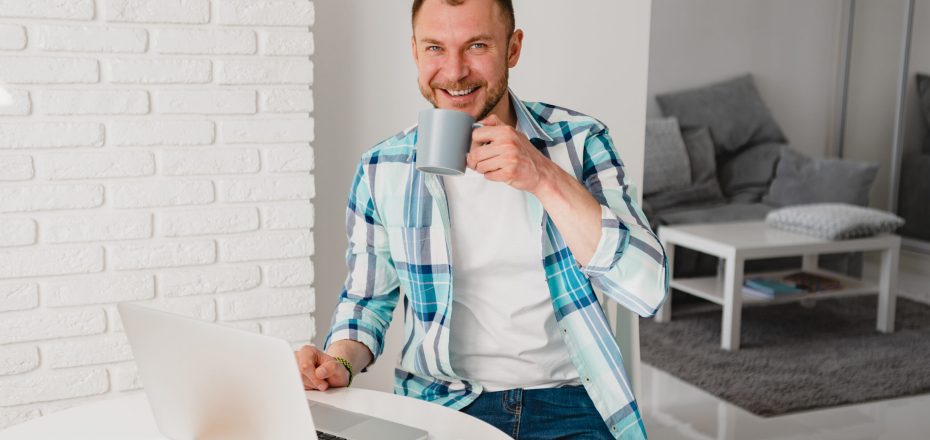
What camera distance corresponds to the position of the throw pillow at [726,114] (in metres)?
5.09

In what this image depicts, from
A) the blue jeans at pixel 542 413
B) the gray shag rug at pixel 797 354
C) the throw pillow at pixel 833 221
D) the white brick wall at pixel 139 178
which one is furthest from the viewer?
the throw pillow at pixel 833 221

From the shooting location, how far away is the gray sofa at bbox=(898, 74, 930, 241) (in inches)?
195

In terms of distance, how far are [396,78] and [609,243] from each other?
938mm

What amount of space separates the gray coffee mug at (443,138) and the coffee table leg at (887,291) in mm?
3273

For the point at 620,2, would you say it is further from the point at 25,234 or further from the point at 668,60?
the point at 668,60

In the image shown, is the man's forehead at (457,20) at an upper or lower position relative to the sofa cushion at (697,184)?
upper

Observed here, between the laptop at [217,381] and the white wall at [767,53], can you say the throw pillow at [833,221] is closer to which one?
the white wall at [767,53]

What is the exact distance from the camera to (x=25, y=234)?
67.6 inches

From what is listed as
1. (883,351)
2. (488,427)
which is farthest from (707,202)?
(488,427)

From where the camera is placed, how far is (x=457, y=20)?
1.43 meters

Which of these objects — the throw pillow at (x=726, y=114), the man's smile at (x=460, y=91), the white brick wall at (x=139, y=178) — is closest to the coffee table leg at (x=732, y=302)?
the throw pillow at (x=726, y=114)

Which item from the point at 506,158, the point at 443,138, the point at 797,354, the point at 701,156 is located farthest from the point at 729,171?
the point at 443,138

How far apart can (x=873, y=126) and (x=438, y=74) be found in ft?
16.0

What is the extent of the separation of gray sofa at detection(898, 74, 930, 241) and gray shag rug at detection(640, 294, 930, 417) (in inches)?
29.1
